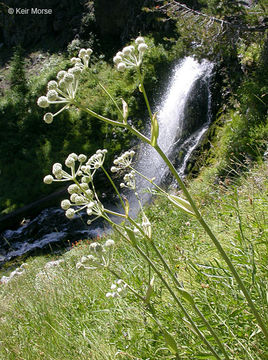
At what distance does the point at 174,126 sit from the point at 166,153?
3.97ft

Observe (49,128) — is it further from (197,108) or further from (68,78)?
(68,78)

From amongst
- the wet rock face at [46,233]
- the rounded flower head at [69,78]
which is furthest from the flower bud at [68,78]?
the wet rock face at [46,233]

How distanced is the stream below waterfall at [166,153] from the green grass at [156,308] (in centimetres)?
561

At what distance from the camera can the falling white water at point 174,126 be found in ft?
30.7

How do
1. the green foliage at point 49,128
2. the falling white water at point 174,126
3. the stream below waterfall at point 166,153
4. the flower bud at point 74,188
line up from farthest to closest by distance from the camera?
the green foliage at point 49,128, the falling white water at point 174,126, the stream below waterfall at point 166,153, the flower bud at point 74,188

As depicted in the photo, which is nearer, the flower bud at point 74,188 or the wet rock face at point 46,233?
the flower bud at point 74,188

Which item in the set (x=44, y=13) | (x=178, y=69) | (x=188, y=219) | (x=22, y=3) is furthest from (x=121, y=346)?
(x=22, y=3)

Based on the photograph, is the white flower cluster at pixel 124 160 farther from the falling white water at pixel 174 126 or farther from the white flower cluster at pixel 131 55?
the falling white water at pixel 174 126

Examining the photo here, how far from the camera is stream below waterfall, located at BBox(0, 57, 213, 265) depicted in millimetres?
9117

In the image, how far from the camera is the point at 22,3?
1978 cm

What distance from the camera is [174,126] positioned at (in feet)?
33.7

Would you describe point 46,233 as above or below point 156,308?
below
